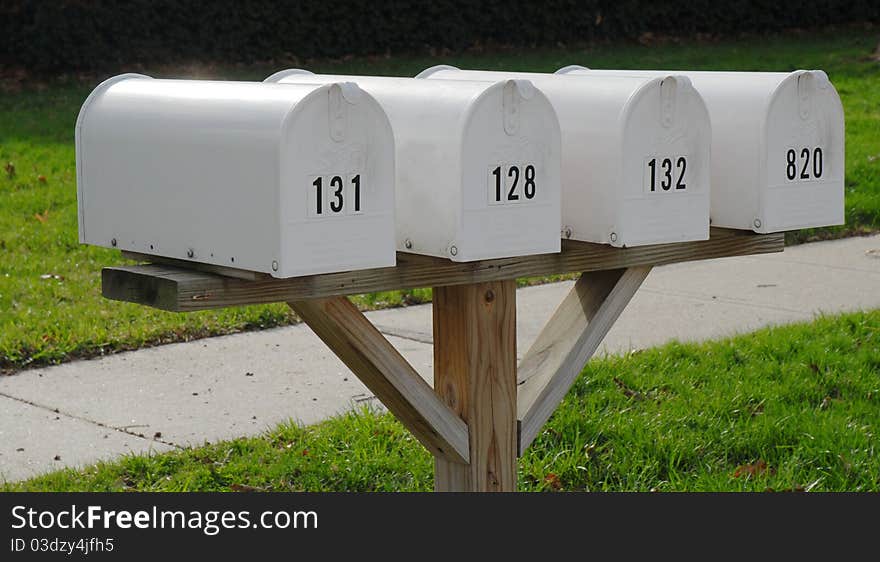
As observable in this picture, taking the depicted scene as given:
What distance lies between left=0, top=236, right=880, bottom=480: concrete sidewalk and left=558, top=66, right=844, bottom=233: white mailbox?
1868 millimetres

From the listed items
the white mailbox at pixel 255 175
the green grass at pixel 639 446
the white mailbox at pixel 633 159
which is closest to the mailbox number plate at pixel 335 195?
the white mailbox at pixel 255 175

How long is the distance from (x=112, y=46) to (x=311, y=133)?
34.4 ft

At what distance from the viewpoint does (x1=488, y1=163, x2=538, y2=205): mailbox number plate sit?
7.77ft

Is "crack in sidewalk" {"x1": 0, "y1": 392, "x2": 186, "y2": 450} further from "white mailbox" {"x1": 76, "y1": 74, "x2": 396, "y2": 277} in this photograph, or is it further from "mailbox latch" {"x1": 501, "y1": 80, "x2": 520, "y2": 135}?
"mailbox latch" {"x1": 501, "y1": 80, "x2": 520, "y2": 135}

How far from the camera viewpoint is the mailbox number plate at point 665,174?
2.53 meters

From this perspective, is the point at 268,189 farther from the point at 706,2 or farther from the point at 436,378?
the point at 706,2

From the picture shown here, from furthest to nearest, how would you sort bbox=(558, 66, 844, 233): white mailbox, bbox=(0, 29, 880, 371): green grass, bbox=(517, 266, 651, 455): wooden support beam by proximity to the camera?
1. bbox=(0, 29, 880, 371): green grass
2. bbox=(517, 266, 651, 455): wooden support beam
3. bbox=(558, 66, 844, 233): white mailbox

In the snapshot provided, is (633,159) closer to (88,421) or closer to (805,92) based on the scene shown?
(805,92)

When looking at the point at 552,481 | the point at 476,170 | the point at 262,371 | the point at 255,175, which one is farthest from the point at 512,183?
the point at 262,371

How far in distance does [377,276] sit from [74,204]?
16.4 ft

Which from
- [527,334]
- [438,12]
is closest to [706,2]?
[438,12]

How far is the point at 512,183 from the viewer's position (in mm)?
2389

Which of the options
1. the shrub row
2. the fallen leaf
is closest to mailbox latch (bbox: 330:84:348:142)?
the fallen leaf

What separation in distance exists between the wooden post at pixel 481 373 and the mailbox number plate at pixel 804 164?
24.3 inches
